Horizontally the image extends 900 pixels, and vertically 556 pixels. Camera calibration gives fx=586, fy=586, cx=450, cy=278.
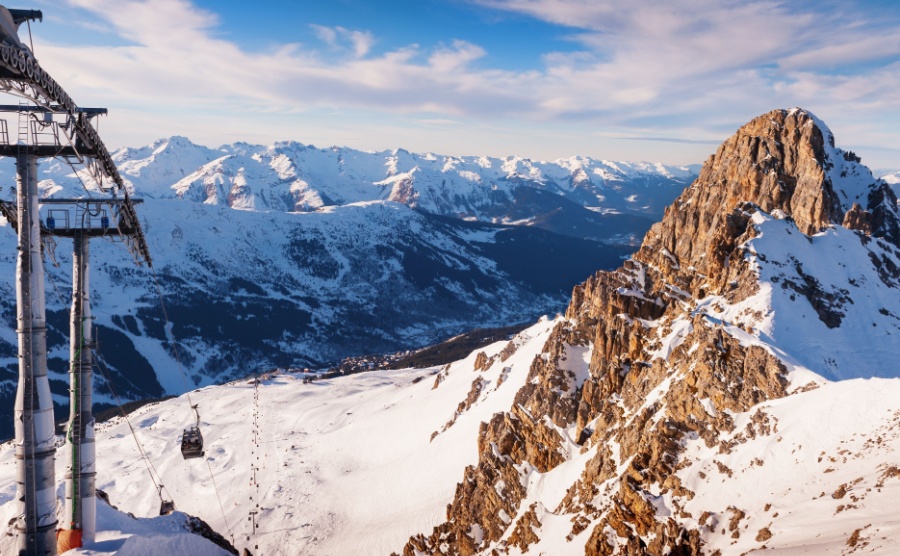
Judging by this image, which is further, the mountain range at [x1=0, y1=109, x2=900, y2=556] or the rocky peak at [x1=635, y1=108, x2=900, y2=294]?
the rocky peak at [x1=635, y1=108, x2=900, y2=294]

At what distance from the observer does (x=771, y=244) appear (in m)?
62.1

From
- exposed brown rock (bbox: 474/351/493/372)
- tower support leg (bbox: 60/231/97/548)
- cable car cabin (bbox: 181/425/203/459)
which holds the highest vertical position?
tower support leg (bbox: 60/231/97/548)

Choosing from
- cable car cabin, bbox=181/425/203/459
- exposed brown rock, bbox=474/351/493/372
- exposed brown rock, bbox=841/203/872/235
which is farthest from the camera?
exposed brown rock, bbox=474/351/493/372

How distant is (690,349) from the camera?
55125 millimetres

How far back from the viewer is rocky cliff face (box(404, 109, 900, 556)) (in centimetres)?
4634

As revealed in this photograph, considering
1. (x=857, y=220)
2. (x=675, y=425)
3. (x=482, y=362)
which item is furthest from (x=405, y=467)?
(x=857, y=220)

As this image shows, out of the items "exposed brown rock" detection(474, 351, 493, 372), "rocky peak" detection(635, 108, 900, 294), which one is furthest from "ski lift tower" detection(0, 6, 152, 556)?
"exposed brown rock" detection(474, 351, 493, 372)

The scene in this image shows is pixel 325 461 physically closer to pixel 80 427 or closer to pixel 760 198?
pixel 760 198

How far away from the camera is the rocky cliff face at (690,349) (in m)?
46.3

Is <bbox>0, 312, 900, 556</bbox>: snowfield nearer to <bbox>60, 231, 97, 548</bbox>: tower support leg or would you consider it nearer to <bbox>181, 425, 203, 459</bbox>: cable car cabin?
<bbox>60, 231, 97, 548</bbox>: tower support leg

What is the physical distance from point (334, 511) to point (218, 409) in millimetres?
74364

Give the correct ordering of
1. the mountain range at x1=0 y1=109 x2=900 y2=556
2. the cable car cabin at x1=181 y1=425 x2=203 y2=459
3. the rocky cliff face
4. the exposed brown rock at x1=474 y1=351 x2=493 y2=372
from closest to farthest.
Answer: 1. the mountain range at x1=0 y1=109 x2=900 y2=556
2. the cable car cabin at x1=181 y1=425 x2=203 y2=459
3. the rocky cliff face
4. the exposed brown rock at x1=474 y1=351 x2=493 y2=372

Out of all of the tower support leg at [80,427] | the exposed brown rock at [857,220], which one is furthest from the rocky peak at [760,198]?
the tower support leg at [80,427]

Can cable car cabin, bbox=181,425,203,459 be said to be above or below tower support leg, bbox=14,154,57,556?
below
